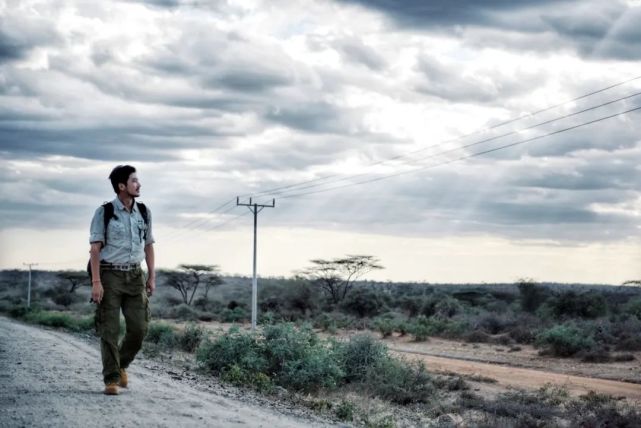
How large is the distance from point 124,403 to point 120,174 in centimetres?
249

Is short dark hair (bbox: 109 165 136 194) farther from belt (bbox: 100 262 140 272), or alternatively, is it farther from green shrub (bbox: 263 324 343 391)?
green shrub (bbox: 263 324 343 391)

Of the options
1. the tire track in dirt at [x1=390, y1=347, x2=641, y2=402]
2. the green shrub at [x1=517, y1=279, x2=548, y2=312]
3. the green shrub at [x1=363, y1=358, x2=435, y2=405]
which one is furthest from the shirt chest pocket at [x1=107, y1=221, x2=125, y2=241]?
the green shrub at [x1=517, y1=279, x2=548, y2=312]

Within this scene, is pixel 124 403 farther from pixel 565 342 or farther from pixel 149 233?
pixel 565 342

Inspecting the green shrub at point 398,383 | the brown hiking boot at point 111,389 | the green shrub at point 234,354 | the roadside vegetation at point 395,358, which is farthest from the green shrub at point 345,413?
the green shrub at point 398,383

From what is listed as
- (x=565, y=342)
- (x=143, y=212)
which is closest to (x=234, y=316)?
Answer: (x=565, y=342)

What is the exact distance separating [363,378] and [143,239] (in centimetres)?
762

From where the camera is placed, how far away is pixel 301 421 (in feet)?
29.3

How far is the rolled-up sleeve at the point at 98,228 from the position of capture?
879 centimetres

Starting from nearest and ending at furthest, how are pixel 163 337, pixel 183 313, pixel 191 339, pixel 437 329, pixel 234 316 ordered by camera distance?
1. pixel 191 339
2. pixel 163 337
3. pixel 437 329
4. pixel 234 316
5. pixel 183 313

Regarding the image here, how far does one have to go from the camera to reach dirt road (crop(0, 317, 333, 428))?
745cm

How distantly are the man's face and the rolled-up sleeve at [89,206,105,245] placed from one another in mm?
334

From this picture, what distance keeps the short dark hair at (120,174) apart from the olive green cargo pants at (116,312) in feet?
3.20

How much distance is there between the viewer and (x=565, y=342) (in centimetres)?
2852

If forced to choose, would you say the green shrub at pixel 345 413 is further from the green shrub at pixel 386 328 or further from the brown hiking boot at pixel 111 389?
the green shrub at pixel 386 328
